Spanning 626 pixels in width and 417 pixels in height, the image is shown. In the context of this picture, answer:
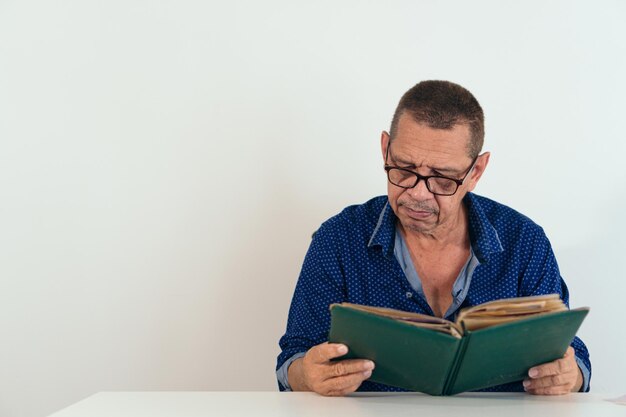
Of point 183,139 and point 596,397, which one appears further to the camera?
point 183,139

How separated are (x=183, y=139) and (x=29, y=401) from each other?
3.47ft

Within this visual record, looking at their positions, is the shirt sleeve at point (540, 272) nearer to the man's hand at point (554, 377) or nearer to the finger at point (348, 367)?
the man's hand at point (554, 377)

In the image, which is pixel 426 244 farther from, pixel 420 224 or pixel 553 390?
pixel 553 390

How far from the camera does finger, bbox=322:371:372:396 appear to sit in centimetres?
167

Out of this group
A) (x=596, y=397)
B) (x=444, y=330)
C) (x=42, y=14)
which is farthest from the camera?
(x=42, y=14)

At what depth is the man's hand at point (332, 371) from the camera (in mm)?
1648

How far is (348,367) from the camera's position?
167 cm

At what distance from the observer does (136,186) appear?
2.74 metres

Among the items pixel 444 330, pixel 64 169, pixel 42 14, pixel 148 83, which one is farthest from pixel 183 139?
pixel 444 330

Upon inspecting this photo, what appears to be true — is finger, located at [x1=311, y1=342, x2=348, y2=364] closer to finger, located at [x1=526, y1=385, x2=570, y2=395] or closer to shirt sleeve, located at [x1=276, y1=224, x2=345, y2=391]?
shirt sleeve, located at [x1=276, y1=224, x2=345, y2=391]

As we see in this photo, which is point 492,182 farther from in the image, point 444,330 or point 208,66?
point 444,330

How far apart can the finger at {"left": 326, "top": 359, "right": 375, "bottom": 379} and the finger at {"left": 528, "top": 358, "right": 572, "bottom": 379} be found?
36cm

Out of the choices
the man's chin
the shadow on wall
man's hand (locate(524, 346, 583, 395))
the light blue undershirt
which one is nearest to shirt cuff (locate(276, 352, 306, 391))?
the light blue undershirt

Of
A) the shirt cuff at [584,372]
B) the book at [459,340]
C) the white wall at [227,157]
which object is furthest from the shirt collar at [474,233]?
the white wall at [227,157]
